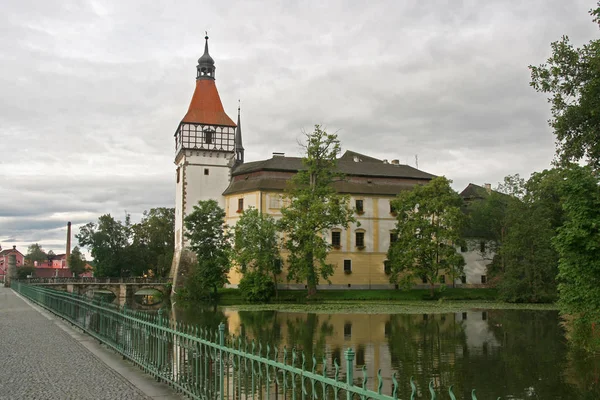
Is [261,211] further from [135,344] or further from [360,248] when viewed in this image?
[135,344]

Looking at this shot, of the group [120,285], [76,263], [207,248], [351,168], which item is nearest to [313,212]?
[207,248]

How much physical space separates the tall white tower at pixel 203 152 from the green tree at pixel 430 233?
1829 cm

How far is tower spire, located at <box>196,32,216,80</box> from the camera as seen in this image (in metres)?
61.5

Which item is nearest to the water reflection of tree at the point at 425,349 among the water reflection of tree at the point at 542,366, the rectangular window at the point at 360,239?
the water reflection of tree at the point at 542,366

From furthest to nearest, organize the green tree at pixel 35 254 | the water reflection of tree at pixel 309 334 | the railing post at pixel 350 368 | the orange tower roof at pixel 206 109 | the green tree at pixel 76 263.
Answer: the green tree at pixel 35 254, the green tree at pixel 76 263, the orange tower roof at pixel 206 109, the water reflection of tree at pixel 309 334, the railing post at pixel 350 368

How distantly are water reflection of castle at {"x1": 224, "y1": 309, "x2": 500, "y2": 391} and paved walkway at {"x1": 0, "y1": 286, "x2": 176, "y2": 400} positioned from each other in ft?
18.1

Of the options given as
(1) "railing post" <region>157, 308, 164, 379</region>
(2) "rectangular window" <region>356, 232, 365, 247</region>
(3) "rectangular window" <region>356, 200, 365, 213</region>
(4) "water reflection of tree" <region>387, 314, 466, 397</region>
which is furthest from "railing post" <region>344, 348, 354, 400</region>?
(3) "rectangular window" <region>356, 200, 365, 213</region>

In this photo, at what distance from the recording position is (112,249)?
78.0m

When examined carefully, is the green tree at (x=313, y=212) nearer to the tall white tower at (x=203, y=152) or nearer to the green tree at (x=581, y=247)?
the tall white tower at (x=203, y=152)

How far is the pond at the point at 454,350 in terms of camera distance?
42.1 ft

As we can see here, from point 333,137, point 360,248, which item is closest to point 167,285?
point 360,248

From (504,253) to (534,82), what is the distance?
2922cm

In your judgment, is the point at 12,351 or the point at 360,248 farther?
the point at 360,248

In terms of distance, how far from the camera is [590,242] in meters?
17.2
